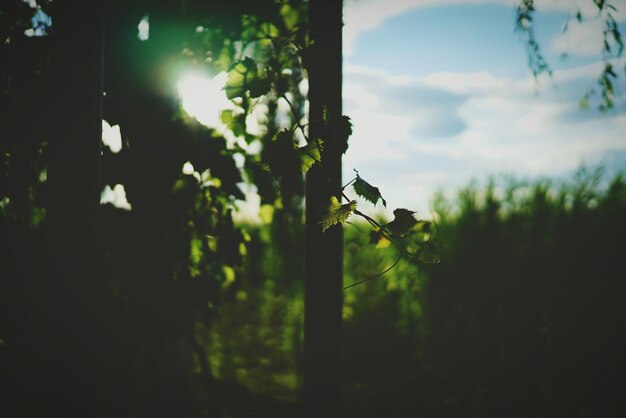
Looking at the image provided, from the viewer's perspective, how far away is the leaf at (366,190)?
136 cm

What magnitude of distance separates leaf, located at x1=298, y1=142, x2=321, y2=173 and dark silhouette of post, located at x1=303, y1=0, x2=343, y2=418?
0.58 feet

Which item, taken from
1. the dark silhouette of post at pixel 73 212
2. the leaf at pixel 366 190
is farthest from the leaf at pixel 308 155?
the dark silhouette of post at pixel 73 212

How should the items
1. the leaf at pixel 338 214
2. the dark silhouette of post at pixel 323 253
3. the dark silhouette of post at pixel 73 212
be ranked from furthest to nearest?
1. the dark silhouette of post at pixel 323 253
2. the dark silhouette of post at pixel 73 212
3. the leaf at pixel 338 214

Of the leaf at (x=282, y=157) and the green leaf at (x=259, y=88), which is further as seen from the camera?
the green leaf at (x=259, y=88)

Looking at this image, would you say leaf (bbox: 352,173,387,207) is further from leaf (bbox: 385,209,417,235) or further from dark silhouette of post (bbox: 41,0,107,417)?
dark silhouette of post (bbox: 41,0,107,417)

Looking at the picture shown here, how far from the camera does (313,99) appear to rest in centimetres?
155

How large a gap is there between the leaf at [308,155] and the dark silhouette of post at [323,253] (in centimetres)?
18

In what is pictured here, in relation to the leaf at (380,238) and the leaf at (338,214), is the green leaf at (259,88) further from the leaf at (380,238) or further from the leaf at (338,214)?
the leaf at (380,238)

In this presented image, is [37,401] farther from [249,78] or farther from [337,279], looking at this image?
[249,78]

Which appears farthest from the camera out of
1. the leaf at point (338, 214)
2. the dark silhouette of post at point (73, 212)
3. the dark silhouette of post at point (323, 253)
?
the dark silhouette of post at point (323, 253)

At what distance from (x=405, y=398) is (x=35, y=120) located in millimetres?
4348

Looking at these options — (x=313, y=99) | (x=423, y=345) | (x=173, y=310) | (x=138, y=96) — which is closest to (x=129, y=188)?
(x=138, y=96)

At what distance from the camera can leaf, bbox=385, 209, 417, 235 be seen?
1.38 metres

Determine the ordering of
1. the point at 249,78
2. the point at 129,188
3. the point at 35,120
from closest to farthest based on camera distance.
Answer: the point at 249,78
the point at 35,120
the point at 129,188
